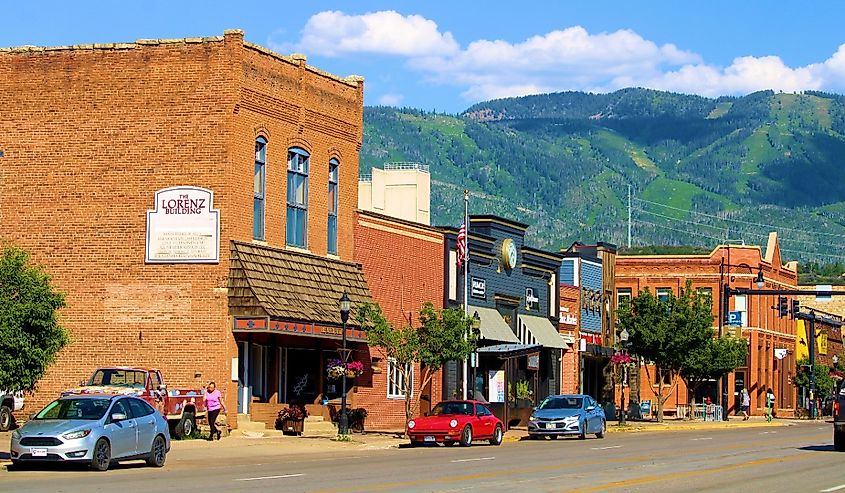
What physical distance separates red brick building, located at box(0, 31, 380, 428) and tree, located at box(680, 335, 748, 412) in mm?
31320

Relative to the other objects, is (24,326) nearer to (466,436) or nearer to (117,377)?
(117,377)

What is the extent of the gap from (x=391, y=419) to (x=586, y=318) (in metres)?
22.8

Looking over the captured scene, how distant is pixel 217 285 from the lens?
45.0m

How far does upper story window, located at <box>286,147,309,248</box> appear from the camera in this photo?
4947 centimetres

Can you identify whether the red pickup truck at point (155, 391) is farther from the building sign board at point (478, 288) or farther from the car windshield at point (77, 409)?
the building sign board at point (478, 288)

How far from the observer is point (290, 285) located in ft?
156

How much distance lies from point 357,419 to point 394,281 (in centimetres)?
623

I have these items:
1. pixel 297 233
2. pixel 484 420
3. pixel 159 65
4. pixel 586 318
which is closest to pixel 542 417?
pixel 484 420

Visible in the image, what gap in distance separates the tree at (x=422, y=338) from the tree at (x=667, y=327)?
26.0m

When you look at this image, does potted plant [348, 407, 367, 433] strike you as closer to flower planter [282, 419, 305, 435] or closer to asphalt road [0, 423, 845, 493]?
flower planter [282, 419, 305, 435]

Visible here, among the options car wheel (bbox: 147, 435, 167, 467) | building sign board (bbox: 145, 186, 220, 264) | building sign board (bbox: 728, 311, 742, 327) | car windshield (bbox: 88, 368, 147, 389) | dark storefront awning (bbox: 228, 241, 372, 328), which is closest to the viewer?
car wheel (bbox: 147, 435, 167, 467)

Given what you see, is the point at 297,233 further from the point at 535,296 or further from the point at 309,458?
the point at 535,296

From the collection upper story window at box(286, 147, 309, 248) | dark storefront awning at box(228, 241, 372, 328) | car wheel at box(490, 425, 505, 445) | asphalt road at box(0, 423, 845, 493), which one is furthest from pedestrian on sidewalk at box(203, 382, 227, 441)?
car wheel at box(490, 425, 505, 445)

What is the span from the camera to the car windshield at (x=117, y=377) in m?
39.3
